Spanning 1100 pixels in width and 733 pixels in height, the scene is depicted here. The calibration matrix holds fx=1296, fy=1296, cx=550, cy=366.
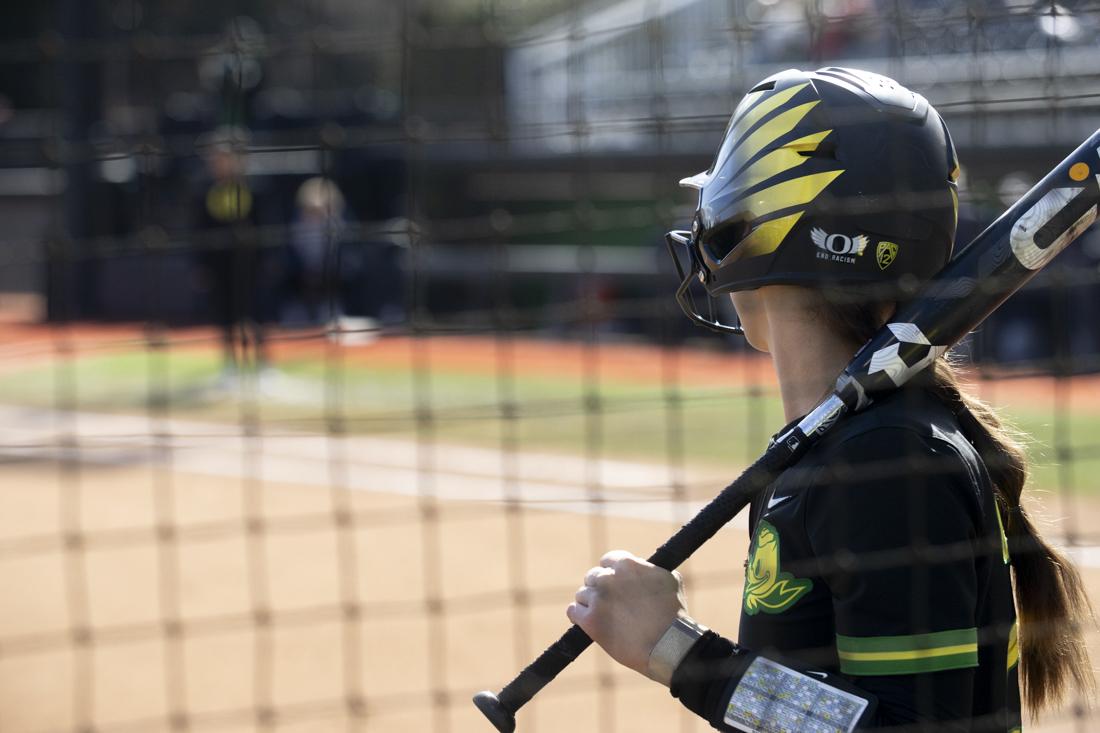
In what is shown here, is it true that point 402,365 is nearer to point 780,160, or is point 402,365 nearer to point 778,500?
point 780,160

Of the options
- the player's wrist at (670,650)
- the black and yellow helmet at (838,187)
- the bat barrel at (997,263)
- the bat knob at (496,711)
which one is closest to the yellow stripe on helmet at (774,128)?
the black and yellow helmet at (838,187)

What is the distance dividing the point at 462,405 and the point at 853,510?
8.53 metres

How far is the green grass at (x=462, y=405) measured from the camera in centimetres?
812

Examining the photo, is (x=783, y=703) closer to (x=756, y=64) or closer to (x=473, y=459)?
(x=473, y=459)

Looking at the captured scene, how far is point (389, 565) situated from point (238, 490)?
6.58 ft

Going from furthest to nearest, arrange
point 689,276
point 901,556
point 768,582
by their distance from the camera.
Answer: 1. point 689,276
2. point 768,582
3. point 901,556

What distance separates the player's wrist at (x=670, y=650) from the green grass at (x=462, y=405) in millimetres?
5245

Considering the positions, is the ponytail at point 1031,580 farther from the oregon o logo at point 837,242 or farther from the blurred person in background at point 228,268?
the blurred person in background at point 228,268

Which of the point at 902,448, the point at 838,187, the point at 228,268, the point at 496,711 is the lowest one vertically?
the point at 496,711

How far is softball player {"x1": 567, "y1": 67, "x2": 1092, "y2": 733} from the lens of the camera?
4.77 feet

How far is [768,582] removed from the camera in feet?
5.06

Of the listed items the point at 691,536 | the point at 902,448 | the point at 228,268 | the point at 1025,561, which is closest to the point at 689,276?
the point at 691,536

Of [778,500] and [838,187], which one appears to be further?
[838,187]

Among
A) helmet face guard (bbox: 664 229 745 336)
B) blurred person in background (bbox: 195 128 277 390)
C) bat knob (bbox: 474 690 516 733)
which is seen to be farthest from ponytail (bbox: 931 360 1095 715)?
blurred person in background (bbox: 195 128 277 390)
